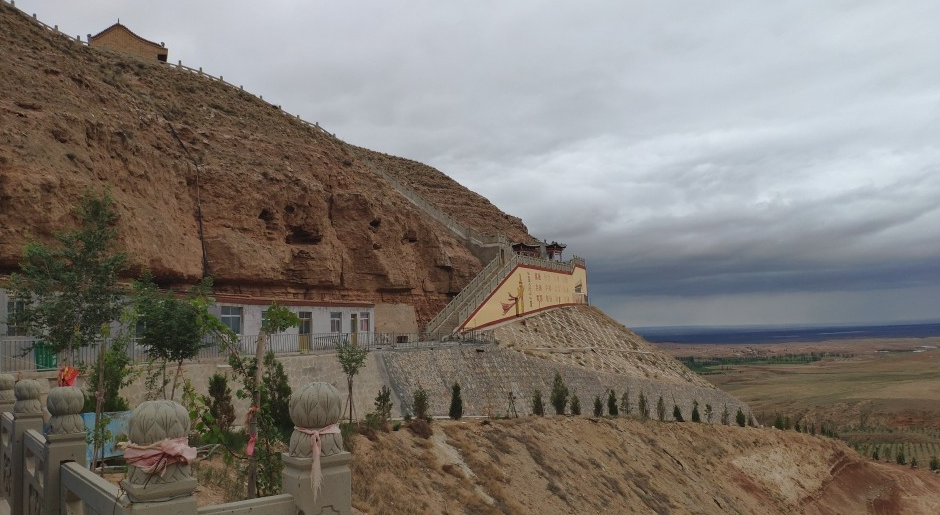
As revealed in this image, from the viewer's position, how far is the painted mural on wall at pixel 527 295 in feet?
151

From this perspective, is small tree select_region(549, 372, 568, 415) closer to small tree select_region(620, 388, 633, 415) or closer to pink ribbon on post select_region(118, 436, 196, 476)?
small tree select_region(620, 388, 633, 415)

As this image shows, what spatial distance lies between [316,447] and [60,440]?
4171 millimetres

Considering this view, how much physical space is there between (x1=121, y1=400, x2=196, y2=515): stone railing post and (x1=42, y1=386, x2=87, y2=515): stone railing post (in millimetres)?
3272

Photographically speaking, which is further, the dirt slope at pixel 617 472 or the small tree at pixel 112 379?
the dirt slope at pixel 617 472

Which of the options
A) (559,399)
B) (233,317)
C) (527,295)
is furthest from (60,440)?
(527,295)

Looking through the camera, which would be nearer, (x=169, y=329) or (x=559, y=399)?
(x=169, y=329)

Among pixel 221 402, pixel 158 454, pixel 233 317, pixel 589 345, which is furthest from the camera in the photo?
pixel 589 345

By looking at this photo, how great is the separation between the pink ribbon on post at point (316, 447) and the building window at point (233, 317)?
21920 mm

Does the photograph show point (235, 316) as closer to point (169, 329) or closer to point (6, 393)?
point (169, 329)

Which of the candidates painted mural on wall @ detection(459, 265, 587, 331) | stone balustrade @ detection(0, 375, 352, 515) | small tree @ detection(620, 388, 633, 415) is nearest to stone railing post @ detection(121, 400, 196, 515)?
stone balustrade @ detection(0, 375, 352, 515)

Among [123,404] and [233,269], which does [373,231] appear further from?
[123,404]

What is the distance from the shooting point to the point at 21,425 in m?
9.55

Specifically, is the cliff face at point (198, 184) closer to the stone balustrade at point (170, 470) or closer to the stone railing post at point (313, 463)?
the stone balustrade at point (170, 470)

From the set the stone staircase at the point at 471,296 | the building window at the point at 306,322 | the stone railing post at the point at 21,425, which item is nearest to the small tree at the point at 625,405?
the stone staircase at the point at 471,296
